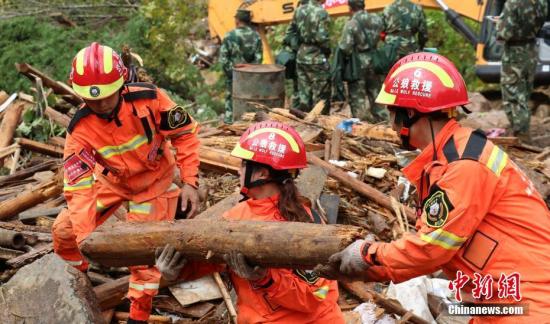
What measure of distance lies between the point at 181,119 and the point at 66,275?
55.1 inches

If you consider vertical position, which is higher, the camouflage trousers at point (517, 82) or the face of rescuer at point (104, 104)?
the face of rescuer at point (104, 104)

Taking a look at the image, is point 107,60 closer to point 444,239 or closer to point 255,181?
point 255,181

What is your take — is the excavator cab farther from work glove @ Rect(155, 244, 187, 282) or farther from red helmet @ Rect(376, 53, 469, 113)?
work glove @ Rect(155, 244, 187, 282)

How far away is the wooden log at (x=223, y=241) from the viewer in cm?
348

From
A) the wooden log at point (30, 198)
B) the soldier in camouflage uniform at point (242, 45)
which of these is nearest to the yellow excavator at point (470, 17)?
the soldier in camouflage uniform at point (242, 45)

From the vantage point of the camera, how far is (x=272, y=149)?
387cm

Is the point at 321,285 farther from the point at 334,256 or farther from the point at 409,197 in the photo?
the point at 409,197

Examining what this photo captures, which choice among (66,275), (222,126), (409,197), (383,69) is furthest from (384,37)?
(66,275)

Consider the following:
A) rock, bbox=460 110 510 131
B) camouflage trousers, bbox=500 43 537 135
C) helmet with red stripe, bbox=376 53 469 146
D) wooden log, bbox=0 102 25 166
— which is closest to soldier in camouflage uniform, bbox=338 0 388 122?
rock, bbox=460 110 510 131

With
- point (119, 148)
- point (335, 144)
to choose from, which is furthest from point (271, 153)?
point (335, 144)

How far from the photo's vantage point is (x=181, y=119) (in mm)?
5160

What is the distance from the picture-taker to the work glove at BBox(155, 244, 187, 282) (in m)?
3.78

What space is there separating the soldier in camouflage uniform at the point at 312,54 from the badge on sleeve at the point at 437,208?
8.19m

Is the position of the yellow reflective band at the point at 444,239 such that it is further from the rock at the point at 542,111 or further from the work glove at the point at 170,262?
the rock at the point at 542,111
